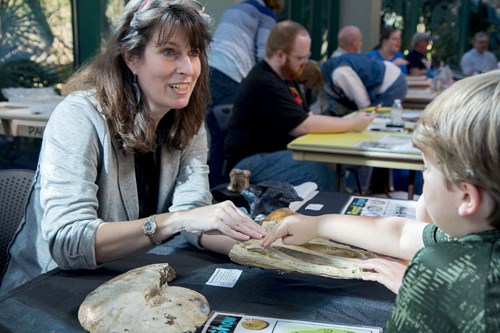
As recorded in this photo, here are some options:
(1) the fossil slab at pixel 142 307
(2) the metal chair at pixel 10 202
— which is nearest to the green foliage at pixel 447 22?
(2) the metal chair at pixel 10 202

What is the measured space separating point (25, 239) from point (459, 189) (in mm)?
1355

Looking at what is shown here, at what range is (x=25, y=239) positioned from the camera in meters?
1.84

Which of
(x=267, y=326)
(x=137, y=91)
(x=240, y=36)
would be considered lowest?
(x=267, y=326)

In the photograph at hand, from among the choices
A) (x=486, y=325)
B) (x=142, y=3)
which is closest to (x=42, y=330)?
(x=486, y=325)

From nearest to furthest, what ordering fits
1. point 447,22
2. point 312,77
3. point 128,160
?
point 128,160 < point 312,77 < point 447,22

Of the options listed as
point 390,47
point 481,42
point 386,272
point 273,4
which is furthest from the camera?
point 481,42

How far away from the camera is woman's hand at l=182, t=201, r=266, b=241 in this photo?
1.64 m

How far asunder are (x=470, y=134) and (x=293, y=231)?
2.51 ft

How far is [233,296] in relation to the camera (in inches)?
54.9

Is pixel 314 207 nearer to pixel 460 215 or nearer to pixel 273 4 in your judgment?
pixel 460 215

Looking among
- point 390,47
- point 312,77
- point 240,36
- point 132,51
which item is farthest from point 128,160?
point 390,47

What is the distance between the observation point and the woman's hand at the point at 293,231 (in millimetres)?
1567

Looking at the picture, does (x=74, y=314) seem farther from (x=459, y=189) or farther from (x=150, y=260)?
(x=459, y=189)

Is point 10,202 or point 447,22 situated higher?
point 447,22
